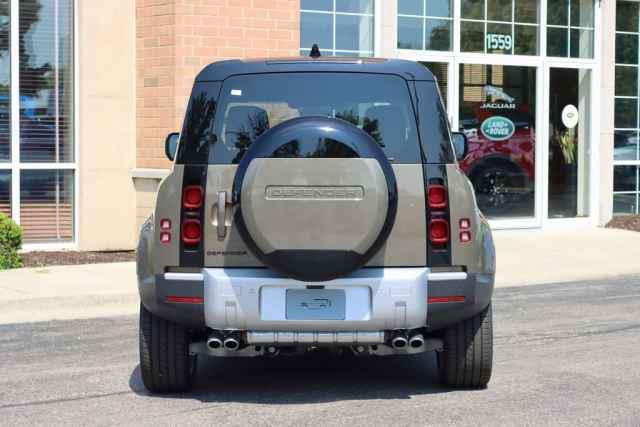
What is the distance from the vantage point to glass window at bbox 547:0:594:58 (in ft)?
58.1

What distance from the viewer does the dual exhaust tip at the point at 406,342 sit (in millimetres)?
6504

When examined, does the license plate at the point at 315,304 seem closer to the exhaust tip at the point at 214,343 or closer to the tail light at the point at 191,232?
the exhaust tip at the point at 214,343

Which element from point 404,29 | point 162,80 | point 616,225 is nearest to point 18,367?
point 162,80

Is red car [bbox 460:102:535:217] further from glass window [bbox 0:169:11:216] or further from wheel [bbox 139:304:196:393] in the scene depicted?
wheel [bbox 139:304:196:393]

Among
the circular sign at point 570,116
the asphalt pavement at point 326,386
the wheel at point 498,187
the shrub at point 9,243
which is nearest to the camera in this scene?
the asphalt pavement at point 326,386

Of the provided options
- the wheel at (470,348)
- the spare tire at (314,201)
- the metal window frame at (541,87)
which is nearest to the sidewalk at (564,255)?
the metal window frame at (541,87)

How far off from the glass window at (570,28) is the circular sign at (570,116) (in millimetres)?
779

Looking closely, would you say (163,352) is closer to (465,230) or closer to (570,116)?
(465,230)

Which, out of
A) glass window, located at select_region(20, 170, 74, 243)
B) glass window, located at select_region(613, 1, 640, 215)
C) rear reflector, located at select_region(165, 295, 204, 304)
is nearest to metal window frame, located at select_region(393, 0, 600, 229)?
glass window, located at select_region(613, 1, 640, 215)

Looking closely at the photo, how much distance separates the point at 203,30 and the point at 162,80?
77cm

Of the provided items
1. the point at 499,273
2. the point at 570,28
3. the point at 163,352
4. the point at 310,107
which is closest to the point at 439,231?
the point at 310,107

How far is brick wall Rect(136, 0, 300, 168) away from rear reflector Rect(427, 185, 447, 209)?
7.96 m

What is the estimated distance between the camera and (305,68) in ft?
22.4

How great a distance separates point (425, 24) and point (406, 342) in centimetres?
1063
